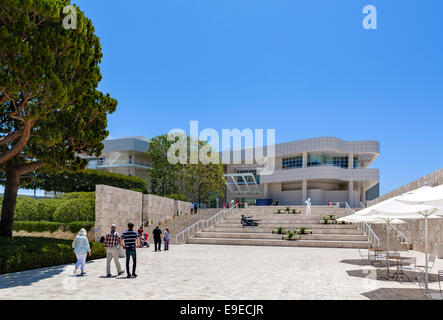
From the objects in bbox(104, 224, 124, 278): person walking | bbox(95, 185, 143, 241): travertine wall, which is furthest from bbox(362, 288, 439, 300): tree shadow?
bbox(95, 185, 143, 241): travertine wall

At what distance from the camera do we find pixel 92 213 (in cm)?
2556

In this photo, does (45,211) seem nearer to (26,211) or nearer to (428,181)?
(26,211)

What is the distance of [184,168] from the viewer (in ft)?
167

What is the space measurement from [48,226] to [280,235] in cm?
1563

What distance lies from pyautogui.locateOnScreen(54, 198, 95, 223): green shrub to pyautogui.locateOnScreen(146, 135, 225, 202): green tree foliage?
989 inches

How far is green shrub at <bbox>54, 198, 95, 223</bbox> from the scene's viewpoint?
83.3 ft

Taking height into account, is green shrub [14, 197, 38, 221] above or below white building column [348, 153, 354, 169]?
below

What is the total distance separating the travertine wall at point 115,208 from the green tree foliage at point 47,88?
7501mm

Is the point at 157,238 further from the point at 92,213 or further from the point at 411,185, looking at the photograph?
the point at 411,185

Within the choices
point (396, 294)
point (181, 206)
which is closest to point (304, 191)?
point (181, 206)

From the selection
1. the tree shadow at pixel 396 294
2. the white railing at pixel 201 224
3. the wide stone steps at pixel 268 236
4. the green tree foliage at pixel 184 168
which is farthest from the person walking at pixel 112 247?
the green tree foliage at pixel 184 168

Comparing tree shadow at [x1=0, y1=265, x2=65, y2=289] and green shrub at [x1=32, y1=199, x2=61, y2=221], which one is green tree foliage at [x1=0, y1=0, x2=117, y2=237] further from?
green shrub at [x1=32, y1=199, x2=61, y2=221]
